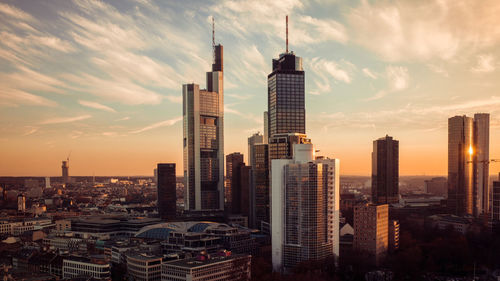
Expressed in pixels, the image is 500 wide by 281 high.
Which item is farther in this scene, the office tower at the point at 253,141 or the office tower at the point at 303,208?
the office tower at the point at 253,141

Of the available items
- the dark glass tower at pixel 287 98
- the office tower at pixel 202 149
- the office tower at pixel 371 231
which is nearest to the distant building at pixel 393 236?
the office tower at pixel 371 231

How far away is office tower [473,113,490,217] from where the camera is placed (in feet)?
510

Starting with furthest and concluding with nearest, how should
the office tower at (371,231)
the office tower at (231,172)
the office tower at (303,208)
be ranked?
the office tower at (231,172) < the office tower at (371,231) < the office tower at (303,208)

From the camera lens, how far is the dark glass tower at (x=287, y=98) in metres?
116

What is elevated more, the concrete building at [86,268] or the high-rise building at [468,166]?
the high-rise building at [468,166]

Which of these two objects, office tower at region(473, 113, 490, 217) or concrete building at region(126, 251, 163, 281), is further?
office tower at region(473, 113, 490, 217)

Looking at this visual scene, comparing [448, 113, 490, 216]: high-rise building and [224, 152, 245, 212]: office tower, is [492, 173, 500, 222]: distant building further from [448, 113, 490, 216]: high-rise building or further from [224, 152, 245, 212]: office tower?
[224, 152, 245, 212]: office tower

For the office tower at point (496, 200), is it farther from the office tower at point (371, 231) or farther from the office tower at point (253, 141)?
the office tower at point (253, 141)

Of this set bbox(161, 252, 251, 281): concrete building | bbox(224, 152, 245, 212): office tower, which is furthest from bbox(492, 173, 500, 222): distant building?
bbox(224, 152, 245, 212): office tower

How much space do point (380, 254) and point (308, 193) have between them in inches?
904

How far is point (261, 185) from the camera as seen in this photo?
115375mm

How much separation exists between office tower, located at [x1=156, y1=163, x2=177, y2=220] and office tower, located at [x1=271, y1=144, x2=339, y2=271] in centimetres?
6877

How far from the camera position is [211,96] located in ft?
488

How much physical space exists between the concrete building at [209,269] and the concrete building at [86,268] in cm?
885
